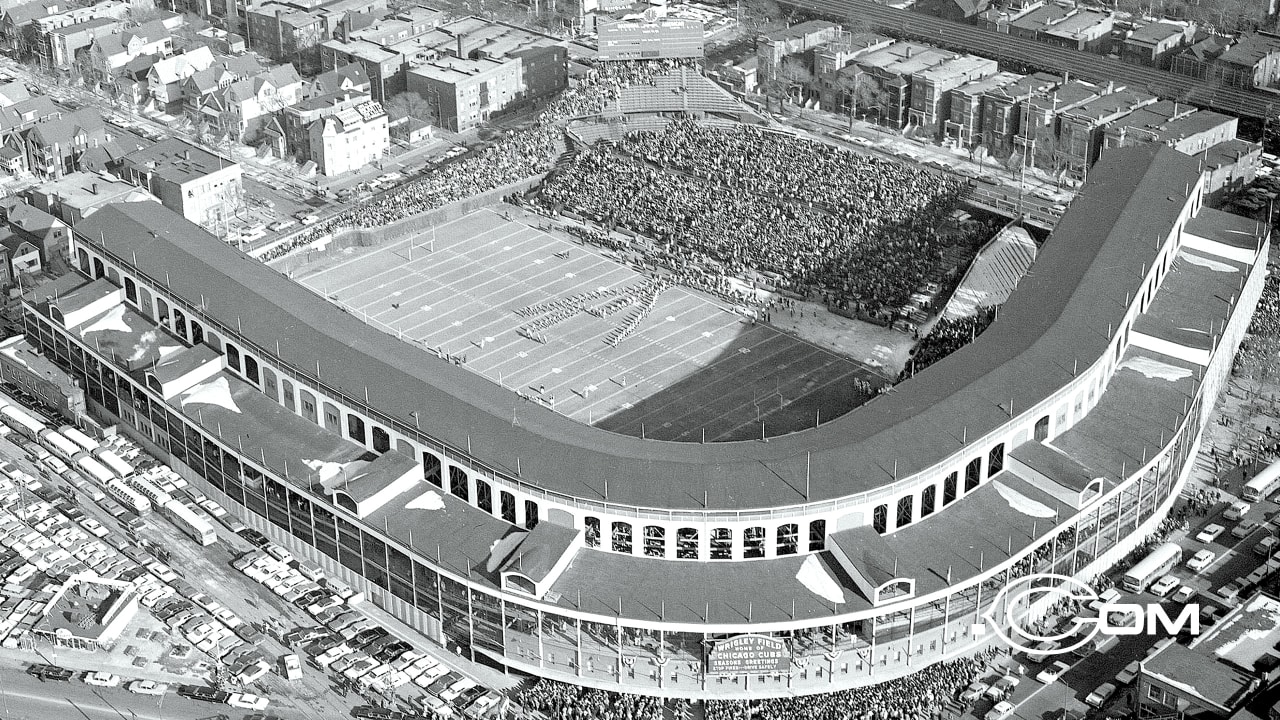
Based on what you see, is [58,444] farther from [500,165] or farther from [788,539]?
[500,165]

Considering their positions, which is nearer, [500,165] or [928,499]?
[928,499]

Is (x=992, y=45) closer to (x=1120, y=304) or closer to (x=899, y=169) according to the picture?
(x=899, y=169)

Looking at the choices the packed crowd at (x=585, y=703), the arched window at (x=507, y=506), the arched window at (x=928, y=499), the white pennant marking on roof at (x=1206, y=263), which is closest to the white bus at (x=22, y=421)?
the arched window at (x=507, y=506)

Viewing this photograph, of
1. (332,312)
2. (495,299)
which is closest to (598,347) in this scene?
(495,299)

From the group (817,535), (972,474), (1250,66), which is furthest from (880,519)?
(1250,66)

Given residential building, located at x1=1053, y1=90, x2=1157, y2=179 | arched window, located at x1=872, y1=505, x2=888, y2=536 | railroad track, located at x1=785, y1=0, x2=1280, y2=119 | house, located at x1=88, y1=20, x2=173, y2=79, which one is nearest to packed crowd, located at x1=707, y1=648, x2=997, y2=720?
arched window, located at x1=872, y1=505, x2=888, y2=536

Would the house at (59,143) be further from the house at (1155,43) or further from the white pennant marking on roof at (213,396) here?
the house at (1155,43)
